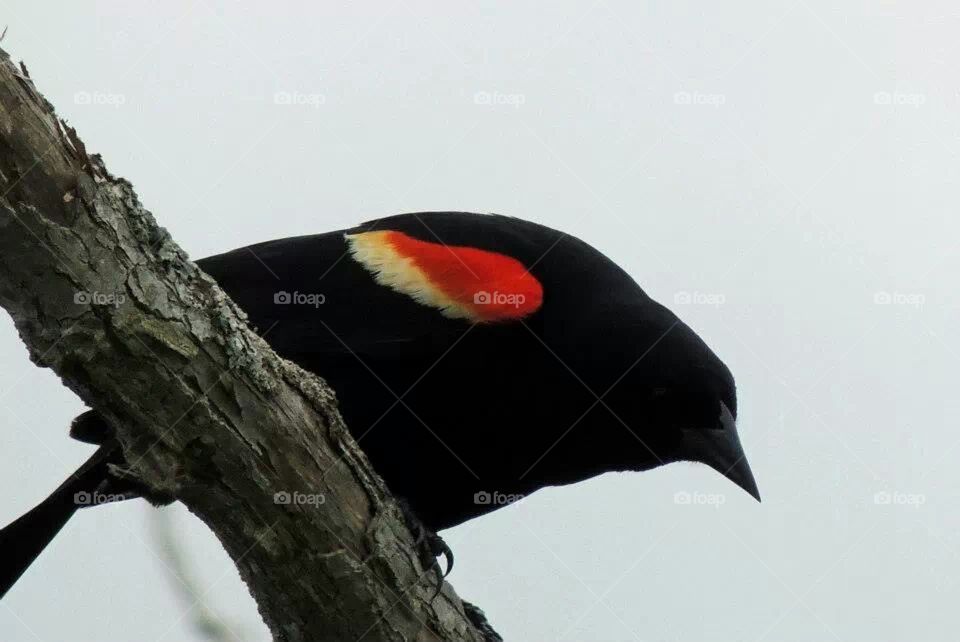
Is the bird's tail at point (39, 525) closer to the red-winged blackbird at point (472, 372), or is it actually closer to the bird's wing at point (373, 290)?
the red-winged blackbird at point (472, 372)

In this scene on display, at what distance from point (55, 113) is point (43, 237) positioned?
12.5 inches

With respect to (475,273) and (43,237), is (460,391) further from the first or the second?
(43,237)

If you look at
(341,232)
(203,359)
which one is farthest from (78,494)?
(203,359)
